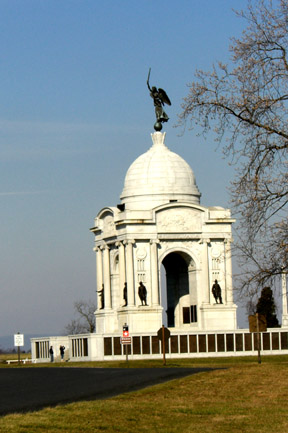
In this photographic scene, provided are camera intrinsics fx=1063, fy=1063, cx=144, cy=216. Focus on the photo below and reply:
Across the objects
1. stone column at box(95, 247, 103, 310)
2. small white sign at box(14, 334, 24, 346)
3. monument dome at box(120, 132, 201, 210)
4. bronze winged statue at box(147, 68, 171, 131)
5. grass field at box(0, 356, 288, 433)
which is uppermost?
bronze winged statue at box(147, 68, 171, 131)

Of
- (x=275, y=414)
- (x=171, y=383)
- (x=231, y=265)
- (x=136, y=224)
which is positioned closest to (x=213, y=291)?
(x=231, y=265)

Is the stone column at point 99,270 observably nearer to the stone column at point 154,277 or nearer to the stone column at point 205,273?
the stone column at point 154,277

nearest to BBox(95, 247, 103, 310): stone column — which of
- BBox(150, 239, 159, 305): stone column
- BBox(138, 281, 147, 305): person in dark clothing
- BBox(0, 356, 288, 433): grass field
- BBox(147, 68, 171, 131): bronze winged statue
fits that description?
BBox(138, 281, 147, 305): person in dark clothing

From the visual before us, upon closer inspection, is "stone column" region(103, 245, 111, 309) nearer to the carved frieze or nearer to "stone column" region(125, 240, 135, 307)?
"stone column" region(125, 240, 135, 307)

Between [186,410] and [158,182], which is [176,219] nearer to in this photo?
[158,182]

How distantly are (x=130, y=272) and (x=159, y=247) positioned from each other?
3.11 metres

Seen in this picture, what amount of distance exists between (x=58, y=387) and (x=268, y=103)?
38.4 feet

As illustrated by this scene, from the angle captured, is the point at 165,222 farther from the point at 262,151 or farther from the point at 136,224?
the point at 262,151

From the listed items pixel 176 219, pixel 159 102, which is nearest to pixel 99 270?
pixel 176 219

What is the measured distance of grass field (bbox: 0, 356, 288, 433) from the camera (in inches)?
952

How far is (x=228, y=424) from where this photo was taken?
2555cm

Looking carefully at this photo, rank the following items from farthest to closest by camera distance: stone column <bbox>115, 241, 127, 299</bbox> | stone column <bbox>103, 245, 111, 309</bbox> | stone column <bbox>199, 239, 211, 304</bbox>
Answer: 1. stone column <bbox>103, 245, 111, 309</bbox>
2. stone column <bbox>199, 239, 211, 304</bbox>
3. stone column <bbox>115, 241, 127, 299</bbox>

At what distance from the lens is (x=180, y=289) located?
81.8 m

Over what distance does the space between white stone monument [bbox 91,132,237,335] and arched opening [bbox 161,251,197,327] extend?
0.25ft
